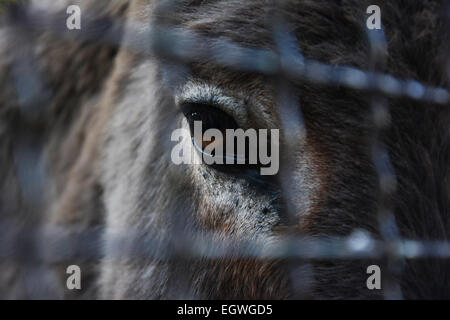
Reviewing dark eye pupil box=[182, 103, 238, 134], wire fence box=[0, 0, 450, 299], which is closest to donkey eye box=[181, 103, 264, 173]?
dark eye pupil box=[182, 103, 238, 134]

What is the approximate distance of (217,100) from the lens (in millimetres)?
1578

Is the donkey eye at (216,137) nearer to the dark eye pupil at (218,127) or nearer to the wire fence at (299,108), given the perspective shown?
the dark eye pupil at (218,127)

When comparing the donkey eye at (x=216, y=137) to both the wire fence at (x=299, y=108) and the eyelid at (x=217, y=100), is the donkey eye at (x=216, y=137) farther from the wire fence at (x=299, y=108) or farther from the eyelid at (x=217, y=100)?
the wire fence at (x=299, y=108)

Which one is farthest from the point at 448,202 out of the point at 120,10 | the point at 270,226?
the point at 120,10

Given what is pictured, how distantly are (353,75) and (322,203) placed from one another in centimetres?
36

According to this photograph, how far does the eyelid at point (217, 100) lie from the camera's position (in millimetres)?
1563

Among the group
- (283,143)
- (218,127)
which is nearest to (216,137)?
(218,127)

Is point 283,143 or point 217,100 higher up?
point 217,100

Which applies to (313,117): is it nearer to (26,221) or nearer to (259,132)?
(259,132)

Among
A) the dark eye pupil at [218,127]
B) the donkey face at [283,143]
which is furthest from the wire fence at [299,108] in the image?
the dark eye pupil at [218,127]

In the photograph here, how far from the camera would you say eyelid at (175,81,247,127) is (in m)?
1.56

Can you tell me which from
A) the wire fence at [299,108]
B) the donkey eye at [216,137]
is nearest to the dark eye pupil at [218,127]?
the donkey eye at [216,137]

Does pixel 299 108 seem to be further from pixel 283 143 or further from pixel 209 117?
pixel 209 117

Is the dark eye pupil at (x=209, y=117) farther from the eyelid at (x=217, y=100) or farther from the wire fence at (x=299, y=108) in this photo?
the wire fence at (x=299, y=108)
